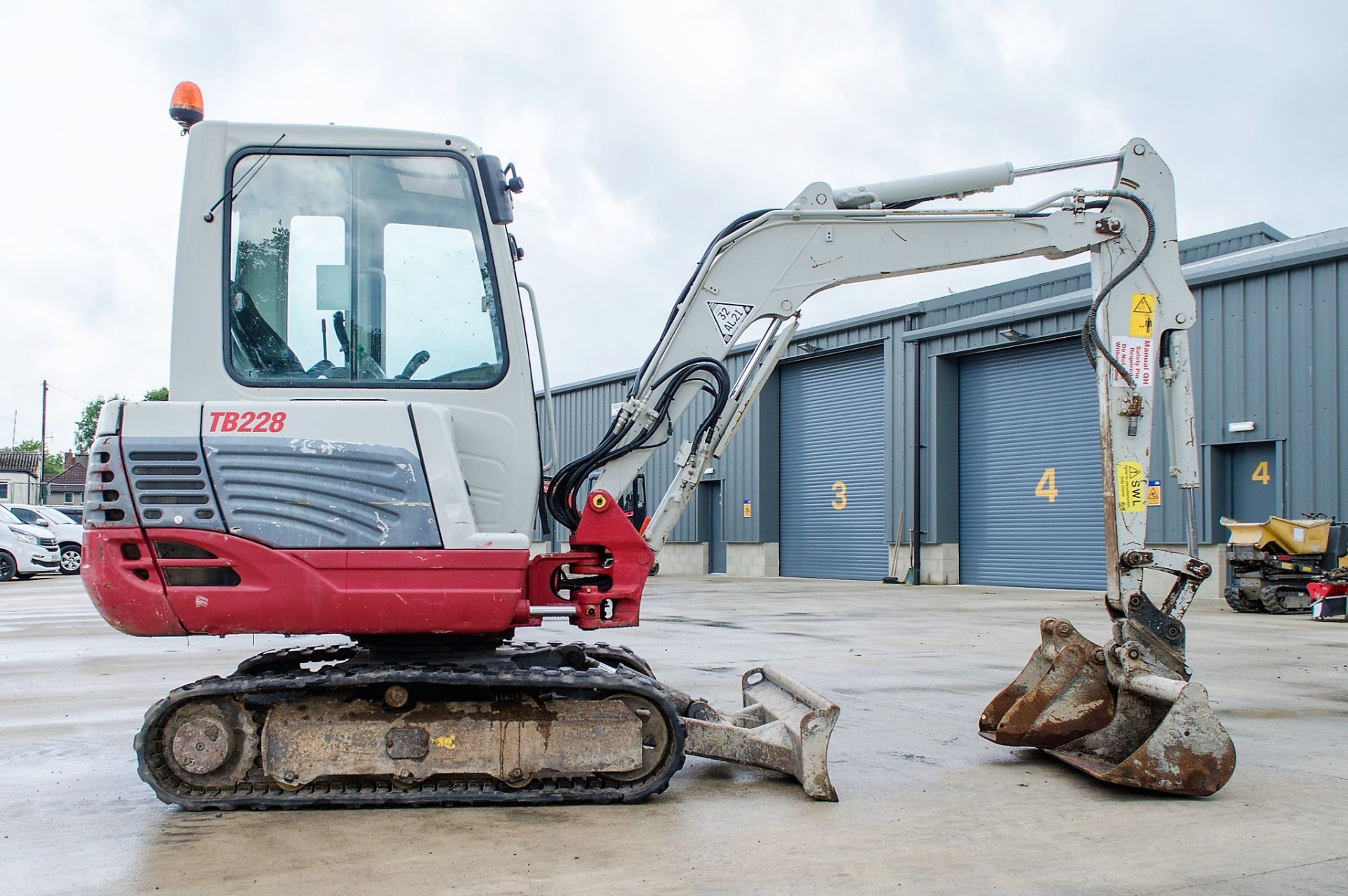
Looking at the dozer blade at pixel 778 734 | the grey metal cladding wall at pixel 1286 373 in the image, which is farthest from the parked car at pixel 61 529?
the dozer blade at pixel 778 734

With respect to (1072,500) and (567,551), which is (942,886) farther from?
(1072,500)

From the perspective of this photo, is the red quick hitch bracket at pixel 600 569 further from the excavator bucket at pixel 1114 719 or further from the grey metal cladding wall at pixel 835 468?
the grey metal cladding wall at pixel 835 468

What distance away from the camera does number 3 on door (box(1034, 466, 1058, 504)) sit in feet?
75.1

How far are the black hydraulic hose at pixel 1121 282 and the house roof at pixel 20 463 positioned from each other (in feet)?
280

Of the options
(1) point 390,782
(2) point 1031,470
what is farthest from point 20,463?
(1) point 390,782

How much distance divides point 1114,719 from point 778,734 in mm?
1729

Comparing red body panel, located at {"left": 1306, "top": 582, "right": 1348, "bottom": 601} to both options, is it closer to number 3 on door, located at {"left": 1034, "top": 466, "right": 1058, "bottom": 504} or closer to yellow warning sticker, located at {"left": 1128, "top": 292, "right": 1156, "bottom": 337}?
number 3 on door, located at {"left": 1034, "top": 466, "right": 1058, "bottom": 504}

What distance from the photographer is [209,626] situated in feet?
15.8

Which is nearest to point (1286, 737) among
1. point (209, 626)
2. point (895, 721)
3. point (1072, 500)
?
point (895, 721)

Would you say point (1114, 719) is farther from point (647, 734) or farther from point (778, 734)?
point (647, 734)

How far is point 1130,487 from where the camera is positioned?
236 inches

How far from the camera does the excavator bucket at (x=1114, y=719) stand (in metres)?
5.14

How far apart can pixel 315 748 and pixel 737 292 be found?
305cm

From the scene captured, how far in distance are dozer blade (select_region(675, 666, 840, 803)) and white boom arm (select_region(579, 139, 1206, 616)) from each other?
965 mm
